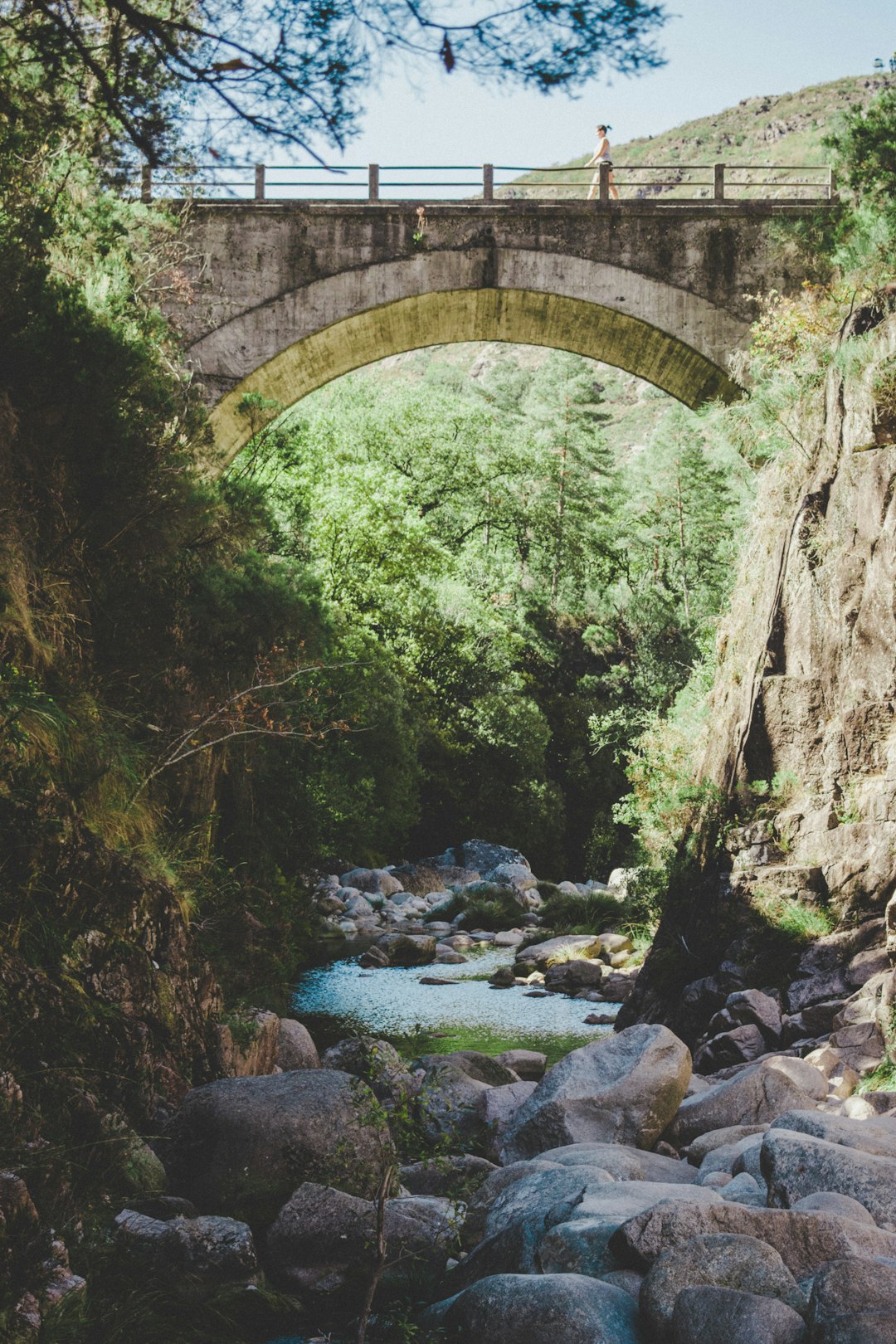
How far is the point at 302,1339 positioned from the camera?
14.2 ft

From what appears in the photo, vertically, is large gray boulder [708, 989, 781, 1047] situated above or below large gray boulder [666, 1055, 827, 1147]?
below

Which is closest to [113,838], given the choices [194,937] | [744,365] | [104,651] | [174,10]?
[194,937]

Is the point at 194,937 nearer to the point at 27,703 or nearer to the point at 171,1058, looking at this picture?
the point at 171,1058

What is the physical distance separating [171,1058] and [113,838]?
1167mm

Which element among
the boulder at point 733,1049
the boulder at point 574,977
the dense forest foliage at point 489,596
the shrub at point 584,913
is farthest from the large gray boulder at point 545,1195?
the shrub at point 584,913

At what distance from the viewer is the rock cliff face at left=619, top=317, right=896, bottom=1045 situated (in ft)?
28.7

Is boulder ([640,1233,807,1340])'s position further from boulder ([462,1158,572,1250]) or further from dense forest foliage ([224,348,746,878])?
dense forest foliage ([224,348,746,878])

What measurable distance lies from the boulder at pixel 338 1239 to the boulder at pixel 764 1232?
36.1 inches

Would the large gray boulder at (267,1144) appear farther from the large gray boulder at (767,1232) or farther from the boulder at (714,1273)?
the boulder at (714,1273)

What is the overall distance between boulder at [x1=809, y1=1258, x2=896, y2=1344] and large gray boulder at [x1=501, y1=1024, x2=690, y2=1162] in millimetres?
2565

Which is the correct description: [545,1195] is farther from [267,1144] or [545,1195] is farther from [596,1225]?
[267,1144]

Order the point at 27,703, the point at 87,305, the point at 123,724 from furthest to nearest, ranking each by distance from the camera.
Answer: the point at 87,305
the point at 123,724
the point at 27,703

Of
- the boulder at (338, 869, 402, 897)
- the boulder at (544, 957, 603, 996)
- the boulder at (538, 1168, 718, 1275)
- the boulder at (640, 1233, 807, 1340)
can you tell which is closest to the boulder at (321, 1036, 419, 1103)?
the boulder at (538, 1168, 718, 1275)

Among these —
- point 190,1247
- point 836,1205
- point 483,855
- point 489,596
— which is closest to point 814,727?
point 836,1205
